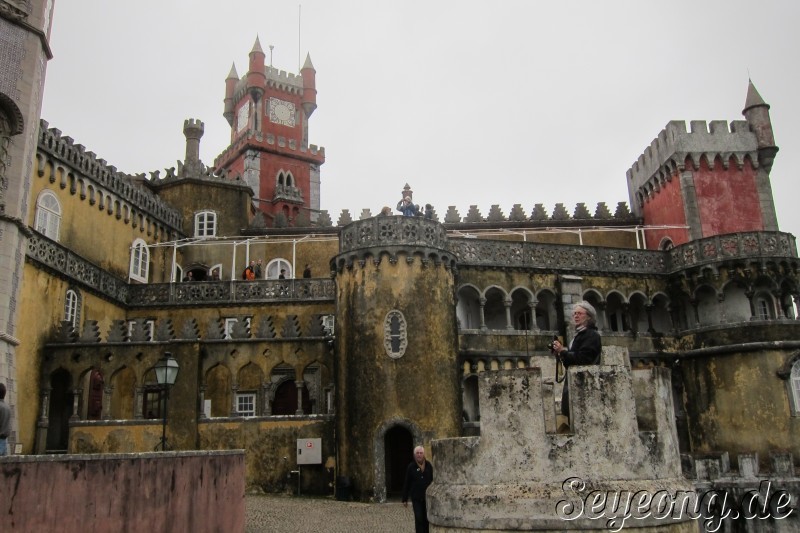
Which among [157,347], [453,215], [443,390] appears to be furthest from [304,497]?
[453,215]

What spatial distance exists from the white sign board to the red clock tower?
98.9ft

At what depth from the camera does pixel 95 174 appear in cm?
3159

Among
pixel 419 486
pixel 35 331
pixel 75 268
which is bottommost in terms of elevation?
pixel 419 486

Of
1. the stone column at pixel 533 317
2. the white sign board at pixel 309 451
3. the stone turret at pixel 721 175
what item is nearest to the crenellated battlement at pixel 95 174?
the white sign board at pixel 309 451

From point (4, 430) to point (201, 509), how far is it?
322 cm

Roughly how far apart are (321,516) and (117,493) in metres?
8.51

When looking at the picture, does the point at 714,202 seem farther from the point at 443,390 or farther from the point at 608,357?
the point at 608,357

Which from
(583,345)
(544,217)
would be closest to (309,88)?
(544,217)

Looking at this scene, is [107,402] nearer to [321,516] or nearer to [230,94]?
[321,516]

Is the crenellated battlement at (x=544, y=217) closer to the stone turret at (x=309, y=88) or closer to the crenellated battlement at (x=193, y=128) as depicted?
the crenellated battlement at (x=193, y=128)

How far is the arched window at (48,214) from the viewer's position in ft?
90.3

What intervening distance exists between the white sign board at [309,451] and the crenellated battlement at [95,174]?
14997 millimetres

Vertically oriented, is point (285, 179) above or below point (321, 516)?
above

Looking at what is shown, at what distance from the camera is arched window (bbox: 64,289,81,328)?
27.9 meters
